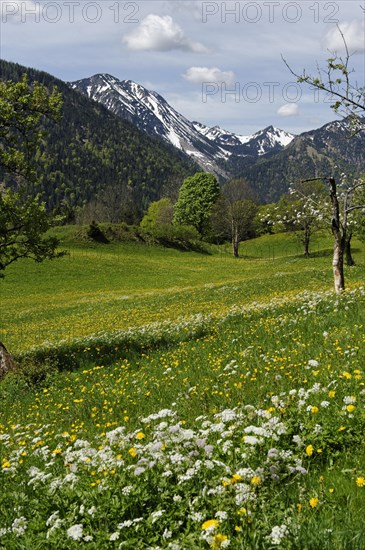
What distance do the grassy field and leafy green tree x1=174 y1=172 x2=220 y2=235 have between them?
313 feet

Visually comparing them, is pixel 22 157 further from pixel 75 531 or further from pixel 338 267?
pixel 75 531

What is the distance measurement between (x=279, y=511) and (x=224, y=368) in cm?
578

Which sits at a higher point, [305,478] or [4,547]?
[305,478]

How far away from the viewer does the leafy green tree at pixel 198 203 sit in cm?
11188

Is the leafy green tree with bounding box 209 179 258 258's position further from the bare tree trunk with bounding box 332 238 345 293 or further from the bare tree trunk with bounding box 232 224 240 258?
the bare tree trunk with bounding box 332 238 345 293

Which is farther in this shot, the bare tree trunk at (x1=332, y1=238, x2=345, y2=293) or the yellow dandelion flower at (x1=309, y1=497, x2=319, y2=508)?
the bare tree trunk at (x1=332, y1=238, x2=345, y2=293)

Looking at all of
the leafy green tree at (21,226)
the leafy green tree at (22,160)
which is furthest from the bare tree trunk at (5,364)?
the leafy green tree at (21,226)

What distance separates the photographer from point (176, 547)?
3.94 m

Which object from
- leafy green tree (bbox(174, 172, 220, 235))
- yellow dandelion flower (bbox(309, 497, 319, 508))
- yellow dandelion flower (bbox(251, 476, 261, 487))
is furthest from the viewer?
leafy green tree (bbox(174, 172, 220, 235))

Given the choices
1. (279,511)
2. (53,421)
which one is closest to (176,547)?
(279,511)

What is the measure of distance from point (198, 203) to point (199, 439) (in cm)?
10826

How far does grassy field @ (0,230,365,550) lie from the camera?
4316 mm

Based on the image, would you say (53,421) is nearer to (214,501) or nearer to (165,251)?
(214,501)

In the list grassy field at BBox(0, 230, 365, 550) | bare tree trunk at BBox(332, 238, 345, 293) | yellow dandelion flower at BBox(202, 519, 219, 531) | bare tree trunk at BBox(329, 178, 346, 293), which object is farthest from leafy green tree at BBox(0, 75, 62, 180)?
yellow dandelion flower at BBox(202, 519, 219, 531)
